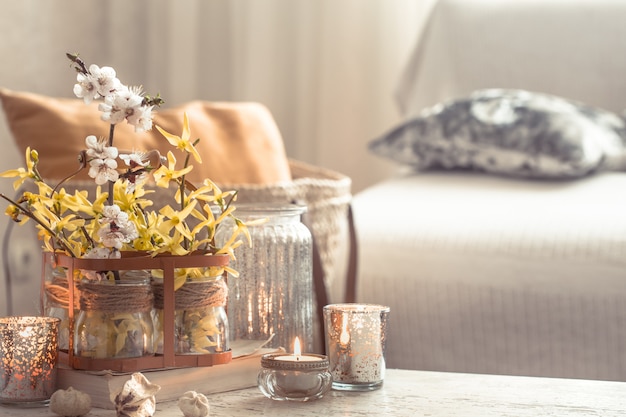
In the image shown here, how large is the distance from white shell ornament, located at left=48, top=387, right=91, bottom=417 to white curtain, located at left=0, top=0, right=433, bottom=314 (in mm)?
2007

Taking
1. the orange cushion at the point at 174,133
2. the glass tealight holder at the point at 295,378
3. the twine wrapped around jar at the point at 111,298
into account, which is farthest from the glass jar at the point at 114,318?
the orange cushion at the point at 174,133

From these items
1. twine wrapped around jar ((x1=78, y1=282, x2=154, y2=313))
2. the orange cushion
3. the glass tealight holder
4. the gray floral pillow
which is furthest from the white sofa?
twine wrapped around jar ((x1=78, y1=282, x2=154, y2=313))

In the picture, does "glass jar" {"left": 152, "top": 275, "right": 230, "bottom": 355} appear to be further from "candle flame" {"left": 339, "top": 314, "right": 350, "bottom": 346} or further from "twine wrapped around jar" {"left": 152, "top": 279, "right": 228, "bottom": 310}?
"candle flame" {"left": 339, "top": 314, "right": 350, "bottom": 346}

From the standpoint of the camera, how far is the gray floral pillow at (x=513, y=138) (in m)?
1.89

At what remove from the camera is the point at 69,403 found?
2.42ft

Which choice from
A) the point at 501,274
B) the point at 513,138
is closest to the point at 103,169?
the point at 501,274

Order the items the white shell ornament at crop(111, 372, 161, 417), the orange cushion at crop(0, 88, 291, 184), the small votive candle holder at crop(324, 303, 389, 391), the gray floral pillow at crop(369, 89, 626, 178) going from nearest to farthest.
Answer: the white shell ornament at crop(111, 372, 161, 417)
the small votive candle holder at crop(324, 303, 389, 391)
the orange cushion at crop(0, 88, 291, 184)
the gray floral pillow at crop(369, 89, 626, 178)

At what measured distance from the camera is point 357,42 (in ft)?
9.08

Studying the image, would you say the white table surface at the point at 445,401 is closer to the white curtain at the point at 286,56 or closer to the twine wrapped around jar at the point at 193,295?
the twine wrapped around jar at the point at 193,295

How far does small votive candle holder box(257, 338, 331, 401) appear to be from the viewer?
814mm

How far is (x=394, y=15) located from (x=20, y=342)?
2.12 m

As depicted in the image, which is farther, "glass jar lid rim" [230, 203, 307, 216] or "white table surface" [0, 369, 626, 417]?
"glass jar lid rim" [230, 203, 307, 216]

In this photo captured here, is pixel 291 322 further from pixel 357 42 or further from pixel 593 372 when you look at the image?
pixel 357 42

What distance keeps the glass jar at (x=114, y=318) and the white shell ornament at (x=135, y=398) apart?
Result: 0.05 m
